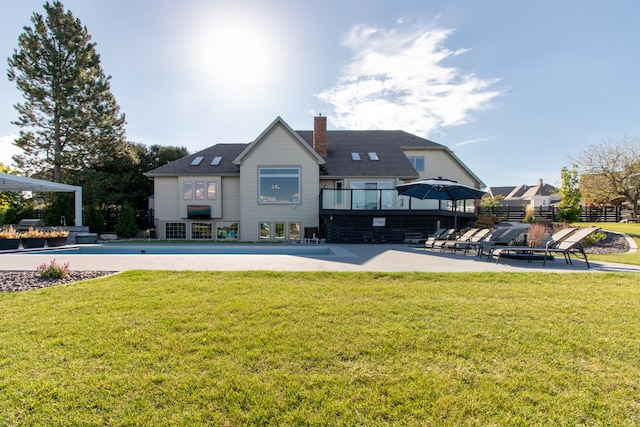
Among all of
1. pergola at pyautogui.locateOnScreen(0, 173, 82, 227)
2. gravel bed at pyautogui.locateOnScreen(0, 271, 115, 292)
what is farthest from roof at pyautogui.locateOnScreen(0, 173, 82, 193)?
gravel bed at pyautogui.locateOnScreen(0, 271, 115, 292)

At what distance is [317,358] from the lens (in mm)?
3082

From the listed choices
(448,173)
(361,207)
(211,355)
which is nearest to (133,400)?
(211,355)

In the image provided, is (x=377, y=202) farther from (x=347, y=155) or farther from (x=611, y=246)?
(x=611, y=246)

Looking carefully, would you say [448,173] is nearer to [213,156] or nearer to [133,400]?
[213,156]

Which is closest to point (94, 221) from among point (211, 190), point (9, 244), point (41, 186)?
point (41, 186)

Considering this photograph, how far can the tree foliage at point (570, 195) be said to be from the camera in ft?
75.8

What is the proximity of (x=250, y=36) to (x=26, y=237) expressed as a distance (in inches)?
520

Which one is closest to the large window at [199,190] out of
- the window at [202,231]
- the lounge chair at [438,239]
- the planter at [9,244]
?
the window at [202,231]

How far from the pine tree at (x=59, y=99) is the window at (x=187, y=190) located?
9.99 m

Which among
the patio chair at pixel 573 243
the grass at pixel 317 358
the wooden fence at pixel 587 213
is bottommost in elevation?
the grass at pixel 317 358

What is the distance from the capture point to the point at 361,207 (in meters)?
17.3

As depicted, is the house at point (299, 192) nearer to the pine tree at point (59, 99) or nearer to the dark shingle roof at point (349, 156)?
the dark shingle roof at point (349, 156)

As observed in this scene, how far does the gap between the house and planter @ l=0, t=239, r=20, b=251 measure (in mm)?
8616

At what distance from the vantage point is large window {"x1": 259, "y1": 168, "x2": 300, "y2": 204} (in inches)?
775
